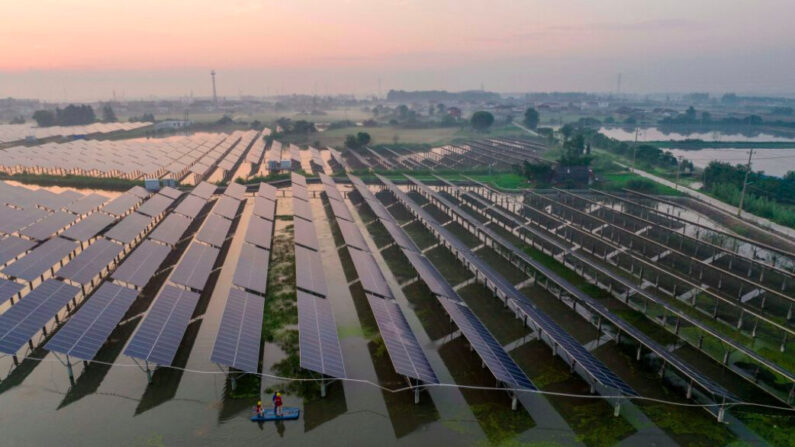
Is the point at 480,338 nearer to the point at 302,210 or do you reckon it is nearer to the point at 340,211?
the point at 340,211

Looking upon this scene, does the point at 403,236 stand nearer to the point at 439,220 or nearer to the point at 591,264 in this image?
the point at 439,220

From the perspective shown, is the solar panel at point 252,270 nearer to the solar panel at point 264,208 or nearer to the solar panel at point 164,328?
the solar panel at point 164,328

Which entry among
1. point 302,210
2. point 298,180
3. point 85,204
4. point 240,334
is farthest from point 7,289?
point 298,180

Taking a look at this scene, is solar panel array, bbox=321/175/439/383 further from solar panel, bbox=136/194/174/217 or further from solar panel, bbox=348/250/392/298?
solar panel, bbox=136/194/174/217

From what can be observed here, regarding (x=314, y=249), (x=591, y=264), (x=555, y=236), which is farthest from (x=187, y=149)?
(x=591, y=264)

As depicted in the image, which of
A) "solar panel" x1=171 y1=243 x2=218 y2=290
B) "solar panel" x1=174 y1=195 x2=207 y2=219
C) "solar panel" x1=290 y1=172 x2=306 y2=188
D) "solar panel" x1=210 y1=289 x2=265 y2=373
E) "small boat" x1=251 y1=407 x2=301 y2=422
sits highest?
"solar panel" x1=290 y1=172 x2=306 y2=188

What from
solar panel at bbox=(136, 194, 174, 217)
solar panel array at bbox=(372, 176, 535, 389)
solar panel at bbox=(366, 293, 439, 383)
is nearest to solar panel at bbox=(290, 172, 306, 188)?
solar panel at bbox=(136, 194, 174, 217)
